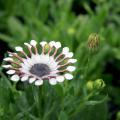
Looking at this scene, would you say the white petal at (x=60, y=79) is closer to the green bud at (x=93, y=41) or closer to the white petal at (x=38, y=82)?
the white petal at (x=38, y=82)

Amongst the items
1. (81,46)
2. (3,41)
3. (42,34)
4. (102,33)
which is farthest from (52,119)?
(3,41)

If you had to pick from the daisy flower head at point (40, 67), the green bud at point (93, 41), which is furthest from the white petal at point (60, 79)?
the green bud at point (93, 41)

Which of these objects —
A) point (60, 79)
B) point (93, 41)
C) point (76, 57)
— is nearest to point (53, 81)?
point (60, 79)

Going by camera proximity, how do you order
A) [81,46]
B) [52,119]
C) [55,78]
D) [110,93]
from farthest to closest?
[110,93]
[81,46]
[52,119]
[55,78]

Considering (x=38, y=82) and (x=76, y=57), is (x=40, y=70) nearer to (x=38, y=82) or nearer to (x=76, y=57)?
(x=38, y=82)

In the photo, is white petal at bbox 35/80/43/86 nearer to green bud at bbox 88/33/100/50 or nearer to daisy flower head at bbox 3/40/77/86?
daisy flower head at bbox 3/40/77/86

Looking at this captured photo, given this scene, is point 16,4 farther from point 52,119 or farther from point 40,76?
point 40,76
